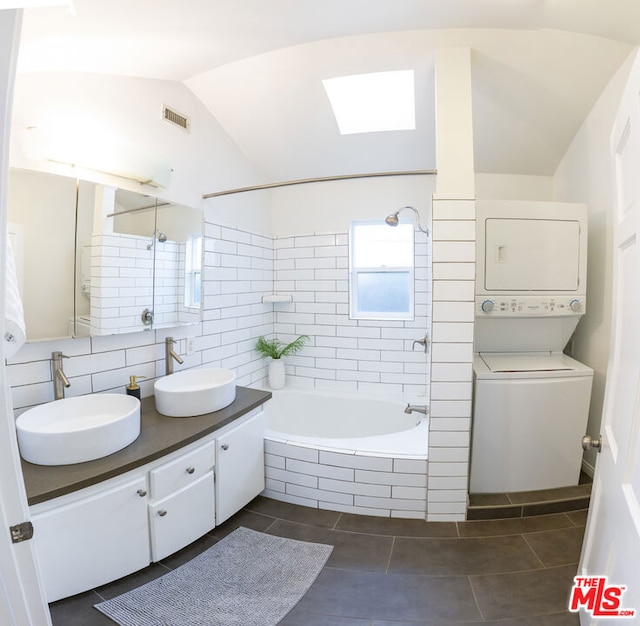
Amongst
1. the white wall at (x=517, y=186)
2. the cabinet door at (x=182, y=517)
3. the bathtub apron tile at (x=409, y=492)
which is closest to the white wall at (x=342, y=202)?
the white wall at (x=517, y=186)

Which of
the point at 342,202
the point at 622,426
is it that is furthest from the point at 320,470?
the point at 342,202

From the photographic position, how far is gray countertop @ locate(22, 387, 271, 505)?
1.28 meters

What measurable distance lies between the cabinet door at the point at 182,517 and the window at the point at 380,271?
6.27 feet

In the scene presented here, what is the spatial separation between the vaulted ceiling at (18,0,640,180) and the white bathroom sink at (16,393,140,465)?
4.97ft

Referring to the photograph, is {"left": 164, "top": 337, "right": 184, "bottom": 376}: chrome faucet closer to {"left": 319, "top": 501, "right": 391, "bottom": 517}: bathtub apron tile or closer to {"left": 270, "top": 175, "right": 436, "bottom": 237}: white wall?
{"left": 319, "top": 501, "right": 391, "bottom": 517}: bathtub apron tile

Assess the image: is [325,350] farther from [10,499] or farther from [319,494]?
[10,499]

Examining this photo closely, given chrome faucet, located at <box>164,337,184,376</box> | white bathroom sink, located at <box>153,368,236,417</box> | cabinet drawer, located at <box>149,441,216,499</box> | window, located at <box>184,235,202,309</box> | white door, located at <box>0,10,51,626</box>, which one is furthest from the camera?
window, located at <box>184,235,202,309</box>

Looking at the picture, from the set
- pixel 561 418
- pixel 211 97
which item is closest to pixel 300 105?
pixel 211 97

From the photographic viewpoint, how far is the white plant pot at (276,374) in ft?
10.7

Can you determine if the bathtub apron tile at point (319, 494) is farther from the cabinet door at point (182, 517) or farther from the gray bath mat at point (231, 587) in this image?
the cabinet door at point (182, 517)

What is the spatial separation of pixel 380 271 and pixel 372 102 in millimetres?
1317

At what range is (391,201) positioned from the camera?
308cm

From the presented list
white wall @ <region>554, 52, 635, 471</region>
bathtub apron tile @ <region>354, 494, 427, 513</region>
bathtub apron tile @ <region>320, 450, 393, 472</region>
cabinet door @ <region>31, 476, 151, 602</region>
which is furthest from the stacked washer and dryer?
cabinet door @ <region>31, 476, 151, 602</region>

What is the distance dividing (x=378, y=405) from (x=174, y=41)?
273 centimetres
